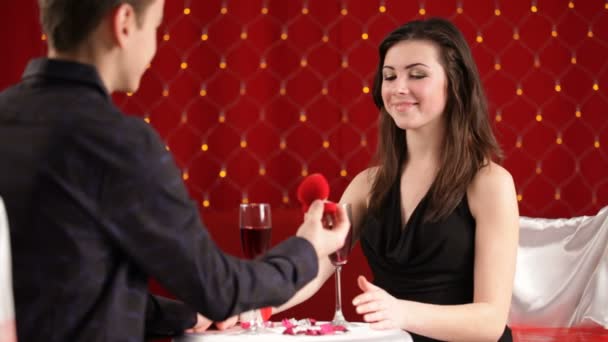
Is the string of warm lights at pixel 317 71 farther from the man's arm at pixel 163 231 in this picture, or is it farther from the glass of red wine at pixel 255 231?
the man's arm at pixel 163 231

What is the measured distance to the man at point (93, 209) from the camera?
842 mm

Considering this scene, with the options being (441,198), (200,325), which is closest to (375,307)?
(200,325)

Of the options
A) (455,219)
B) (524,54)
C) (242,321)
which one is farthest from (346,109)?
(242,321)

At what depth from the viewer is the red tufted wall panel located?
234cm

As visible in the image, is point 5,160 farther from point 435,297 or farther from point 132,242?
point 435,297

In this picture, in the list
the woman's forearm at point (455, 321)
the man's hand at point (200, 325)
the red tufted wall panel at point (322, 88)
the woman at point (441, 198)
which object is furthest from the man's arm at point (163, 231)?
the red tufted wall panel at point (322, 88)

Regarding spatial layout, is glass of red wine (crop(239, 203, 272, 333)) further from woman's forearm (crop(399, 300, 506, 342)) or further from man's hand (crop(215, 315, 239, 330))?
woman's forearm (crop(399, 300, 506, 342))

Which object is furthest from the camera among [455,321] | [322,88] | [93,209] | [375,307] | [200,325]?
[322,88]

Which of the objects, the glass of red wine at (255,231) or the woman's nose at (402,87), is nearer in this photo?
the glass of red wine at (255,231)

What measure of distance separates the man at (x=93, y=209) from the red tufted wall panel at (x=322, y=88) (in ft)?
4.42

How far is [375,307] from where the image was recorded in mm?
1357

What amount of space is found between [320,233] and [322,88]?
1416 millimetres

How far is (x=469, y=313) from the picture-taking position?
61.3 inches

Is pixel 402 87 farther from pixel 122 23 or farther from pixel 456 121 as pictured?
pixel 122 23
